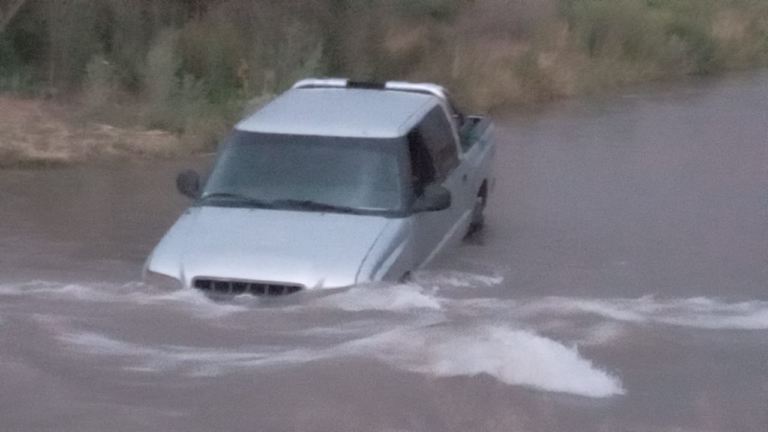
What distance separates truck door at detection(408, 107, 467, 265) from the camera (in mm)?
9250

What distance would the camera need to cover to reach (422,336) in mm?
7191

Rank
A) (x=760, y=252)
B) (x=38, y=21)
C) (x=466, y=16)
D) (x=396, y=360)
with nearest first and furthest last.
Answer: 1. (x=396, y=360)
2. (x=760, y=252)
3. (x=38, y=21)
4. (x=466, y=16)

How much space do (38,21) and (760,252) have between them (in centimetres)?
1188

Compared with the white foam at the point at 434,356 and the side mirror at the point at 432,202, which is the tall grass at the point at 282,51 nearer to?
the side mirror at the point at 432,202

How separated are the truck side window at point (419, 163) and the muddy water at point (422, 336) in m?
0.64

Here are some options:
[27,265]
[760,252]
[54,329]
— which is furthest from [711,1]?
[54,329]

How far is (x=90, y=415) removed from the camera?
19.5 ft

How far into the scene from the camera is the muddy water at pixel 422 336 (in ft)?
19.6

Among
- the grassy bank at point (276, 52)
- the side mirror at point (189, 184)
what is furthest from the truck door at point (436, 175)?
the grassy bank at point (276, 52)

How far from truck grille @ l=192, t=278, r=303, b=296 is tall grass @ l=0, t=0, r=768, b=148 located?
8689 millimetres

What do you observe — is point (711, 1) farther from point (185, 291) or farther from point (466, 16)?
point (185, 291)

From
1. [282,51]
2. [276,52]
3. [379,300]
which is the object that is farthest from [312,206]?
[276,52]

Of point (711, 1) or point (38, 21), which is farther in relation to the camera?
point (711, 1)

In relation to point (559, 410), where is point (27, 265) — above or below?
below
